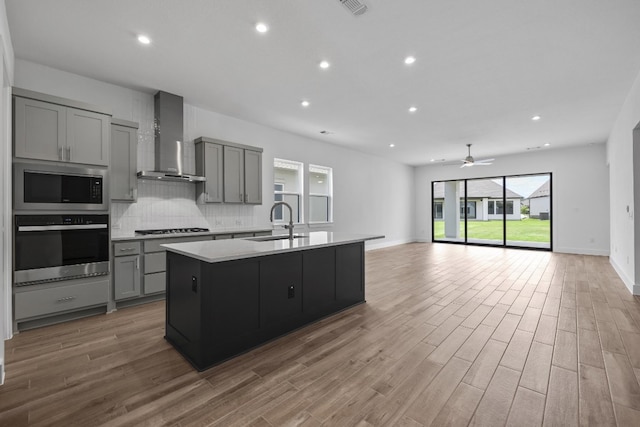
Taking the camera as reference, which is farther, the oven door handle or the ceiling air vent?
the oven door handle

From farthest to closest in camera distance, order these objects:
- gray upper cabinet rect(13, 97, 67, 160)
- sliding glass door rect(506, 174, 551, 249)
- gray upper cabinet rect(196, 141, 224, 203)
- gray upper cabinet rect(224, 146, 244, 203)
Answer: sliding glass door rect(506, 174, 551, 249) → gray upper cabinet rect(224, 146, 244, 203) → gray upper cabinet rect(196, 141, 224, 203) → gray upper cabinet rect(13, 97, 67, 160)

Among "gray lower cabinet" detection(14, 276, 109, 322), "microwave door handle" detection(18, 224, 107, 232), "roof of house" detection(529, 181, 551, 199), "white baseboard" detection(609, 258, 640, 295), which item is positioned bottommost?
"white baseboard" detection(609, 258, 640, 295)

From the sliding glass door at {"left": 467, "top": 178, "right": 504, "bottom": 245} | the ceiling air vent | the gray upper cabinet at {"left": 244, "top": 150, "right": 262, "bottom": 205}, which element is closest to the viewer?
the ceiling air vent

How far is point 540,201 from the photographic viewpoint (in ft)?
29.5

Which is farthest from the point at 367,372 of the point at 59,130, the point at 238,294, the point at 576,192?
the point at 576,192

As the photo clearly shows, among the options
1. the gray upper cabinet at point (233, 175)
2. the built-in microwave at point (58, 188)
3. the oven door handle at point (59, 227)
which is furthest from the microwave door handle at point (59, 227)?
the gray upper cabinet at point (233, 175)

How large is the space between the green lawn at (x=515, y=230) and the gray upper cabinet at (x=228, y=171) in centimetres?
798

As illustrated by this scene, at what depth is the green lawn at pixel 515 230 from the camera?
898cm

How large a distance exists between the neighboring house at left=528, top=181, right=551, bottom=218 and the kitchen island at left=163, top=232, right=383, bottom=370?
327 inches

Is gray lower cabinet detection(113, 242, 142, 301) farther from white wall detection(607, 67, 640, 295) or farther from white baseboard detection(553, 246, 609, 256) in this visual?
white baseboard detection(553, 246, 609, 256)

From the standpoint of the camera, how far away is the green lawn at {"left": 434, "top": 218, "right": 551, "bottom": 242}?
29.5ft

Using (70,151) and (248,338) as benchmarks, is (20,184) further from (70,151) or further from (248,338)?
(248,338)

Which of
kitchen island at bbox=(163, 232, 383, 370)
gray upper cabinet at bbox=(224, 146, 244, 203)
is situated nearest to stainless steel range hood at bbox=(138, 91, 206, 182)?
gray upper cabinet at bbox=(224, 146, 244, 203)

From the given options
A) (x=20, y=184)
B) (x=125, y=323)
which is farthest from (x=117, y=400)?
(x=20, y=184)
